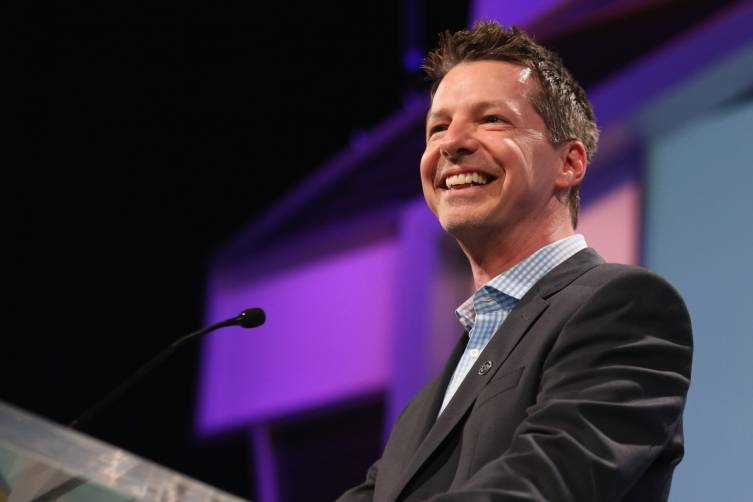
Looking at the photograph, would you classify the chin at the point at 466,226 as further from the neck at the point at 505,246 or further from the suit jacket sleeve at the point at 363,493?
the suit jacket sleeve at the point at 363,493

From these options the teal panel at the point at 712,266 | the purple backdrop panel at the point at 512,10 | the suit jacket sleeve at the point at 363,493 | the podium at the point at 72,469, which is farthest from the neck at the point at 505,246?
the purple backdrop panel at the point at 512,10

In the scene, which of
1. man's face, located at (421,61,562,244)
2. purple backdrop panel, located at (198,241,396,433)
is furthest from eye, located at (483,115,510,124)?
purple backdrop panel, located at (198,241,396,433)

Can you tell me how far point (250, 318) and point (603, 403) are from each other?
4.35ft

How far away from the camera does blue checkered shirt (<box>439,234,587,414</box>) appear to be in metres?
1.79

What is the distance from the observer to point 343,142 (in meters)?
4.17

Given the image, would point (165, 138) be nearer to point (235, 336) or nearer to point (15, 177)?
point (15, 177)

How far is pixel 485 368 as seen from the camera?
62.7 inches

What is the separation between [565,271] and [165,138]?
3.08 m

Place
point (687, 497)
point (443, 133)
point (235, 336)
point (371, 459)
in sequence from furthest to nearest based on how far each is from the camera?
1. point (235, 336)
2. point (371, 459)
3. point (687, 497)
4. point (443, 133)

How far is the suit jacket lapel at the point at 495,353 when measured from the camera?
60.9 inches

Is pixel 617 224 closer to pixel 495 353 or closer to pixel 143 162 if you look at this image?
pixel 495 353

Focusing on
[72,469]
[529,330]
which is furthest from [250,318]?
[72,469]

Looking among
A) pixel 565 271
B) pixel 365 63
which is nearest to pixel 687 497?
pixel 565 271

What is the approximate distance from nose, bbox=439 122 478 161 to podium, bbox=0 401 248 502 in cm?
117
